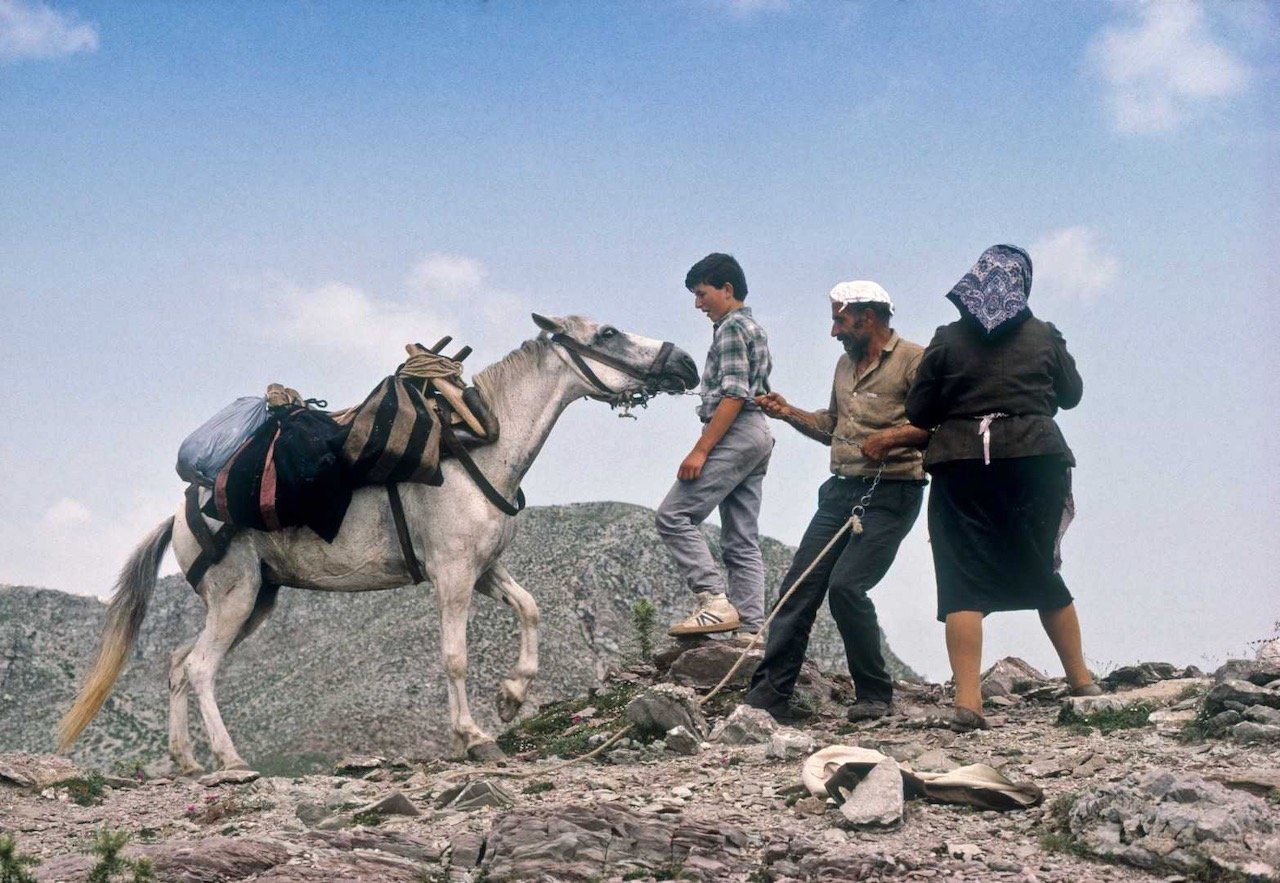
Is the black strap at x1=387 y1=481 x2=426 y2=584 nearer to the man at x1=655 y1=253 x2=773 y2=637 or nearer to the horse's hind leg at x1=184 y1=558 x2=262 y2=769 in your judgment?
the horse's hind leg at x1=184 y1=558 x2=262 y2=769

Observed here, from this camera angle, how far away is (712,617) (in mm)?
9812

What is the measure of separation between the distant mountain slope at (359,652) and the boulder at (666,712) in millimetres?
3507

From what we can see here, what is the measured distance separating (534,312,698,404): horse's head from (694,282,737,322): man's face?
596 mm

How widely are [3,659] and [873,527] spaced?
10.2 meters

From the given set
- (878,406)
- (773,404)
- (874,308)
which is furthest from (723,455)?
(874,308)

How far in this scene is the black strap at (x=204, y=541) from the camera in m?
9.34

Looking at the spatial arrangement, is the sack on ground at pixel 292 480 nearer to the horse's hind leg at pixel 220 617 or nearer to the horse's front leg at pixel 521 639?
the horse's hind leg at pixel 220 617

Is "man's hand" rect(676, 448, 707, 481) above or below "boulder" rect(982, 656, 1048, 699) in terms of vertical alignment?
above

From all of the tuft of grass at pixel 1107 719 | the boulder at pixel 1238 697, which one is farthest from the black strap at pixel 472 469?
the boulder at pixel 1238 697

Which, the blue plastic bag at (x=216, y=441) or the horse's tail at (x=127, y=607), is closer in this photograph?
the blue plastic bag at (x=216, y=441)

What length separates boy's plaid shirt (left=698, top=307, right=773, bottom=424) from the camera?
366 inches

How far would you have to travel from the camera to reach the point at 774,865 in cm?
562

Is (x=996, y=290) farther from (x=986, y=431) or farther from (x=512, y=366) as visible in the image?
(x=512, y=366)


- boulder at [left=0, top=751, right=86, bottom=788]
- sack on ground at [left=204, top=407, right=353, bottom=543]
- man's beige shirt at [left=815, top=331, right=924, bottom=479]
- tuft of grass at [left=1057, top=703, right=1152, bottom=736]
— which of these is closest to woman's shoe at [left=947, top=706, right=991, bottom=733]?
tuft of grass at [left=1057, top=703, right=1152, bottom=736]
